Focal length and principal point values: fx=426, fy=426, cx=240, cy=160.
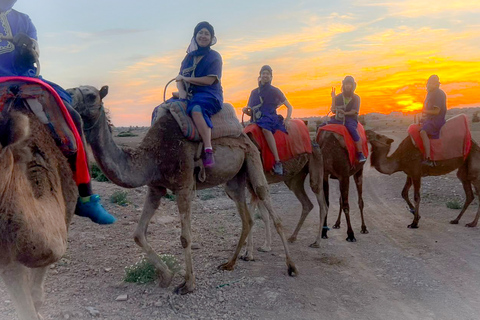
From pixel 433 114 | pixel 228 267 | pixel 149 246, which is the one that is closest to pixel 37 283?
pixel 149 246

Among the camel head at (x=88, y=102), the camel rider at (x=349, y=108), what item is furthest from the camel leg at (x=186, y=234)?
the camel rider at (x=349, y=108)

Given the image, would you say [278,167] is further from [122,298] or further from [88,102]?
[88,102]

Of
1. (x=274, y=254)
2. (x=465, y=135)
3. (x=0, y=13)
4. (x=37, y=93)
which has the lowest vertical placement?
(x=274, y=254)

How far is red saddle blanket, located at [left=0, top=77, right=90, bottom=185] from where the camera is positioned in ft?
10.3

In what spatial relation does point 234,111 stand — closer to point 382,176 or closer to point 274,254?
point 274,254

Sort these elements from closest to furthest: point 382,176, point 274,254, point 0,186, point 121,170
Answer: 1. point 0,186
2. point 121,170
3. point 274,254
4. point 382,176

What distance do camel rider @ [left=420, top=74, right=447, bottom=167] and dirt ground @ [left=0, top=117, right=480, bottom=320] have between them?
78.7 inches

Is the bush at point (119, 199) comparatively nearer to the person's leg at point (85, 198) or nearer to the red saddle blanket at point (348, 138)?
the red saddle blanket at point (348, 138)

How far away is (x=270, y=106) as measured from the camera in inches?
310

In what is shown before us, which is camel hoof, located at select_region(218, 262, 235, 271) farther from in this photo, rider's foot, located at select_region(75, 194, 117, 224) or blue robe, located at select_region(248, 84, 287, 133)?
rider's foot, located at select_region(75, 194, 117, 224)

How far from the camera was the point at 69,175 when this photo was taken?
10.8 feet

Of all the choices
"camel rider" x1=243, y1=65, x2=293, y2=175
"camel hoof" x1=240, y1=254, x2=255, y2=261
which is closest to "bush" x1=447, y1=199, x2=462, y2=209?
"camel rider" x1=243, y1=65, x2=293, y2=175

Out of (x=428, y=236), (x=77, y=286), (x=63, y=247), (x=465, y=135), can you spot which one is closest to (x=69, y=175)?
(x=63, y=247)

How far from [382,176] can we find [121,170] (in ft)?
49.0
